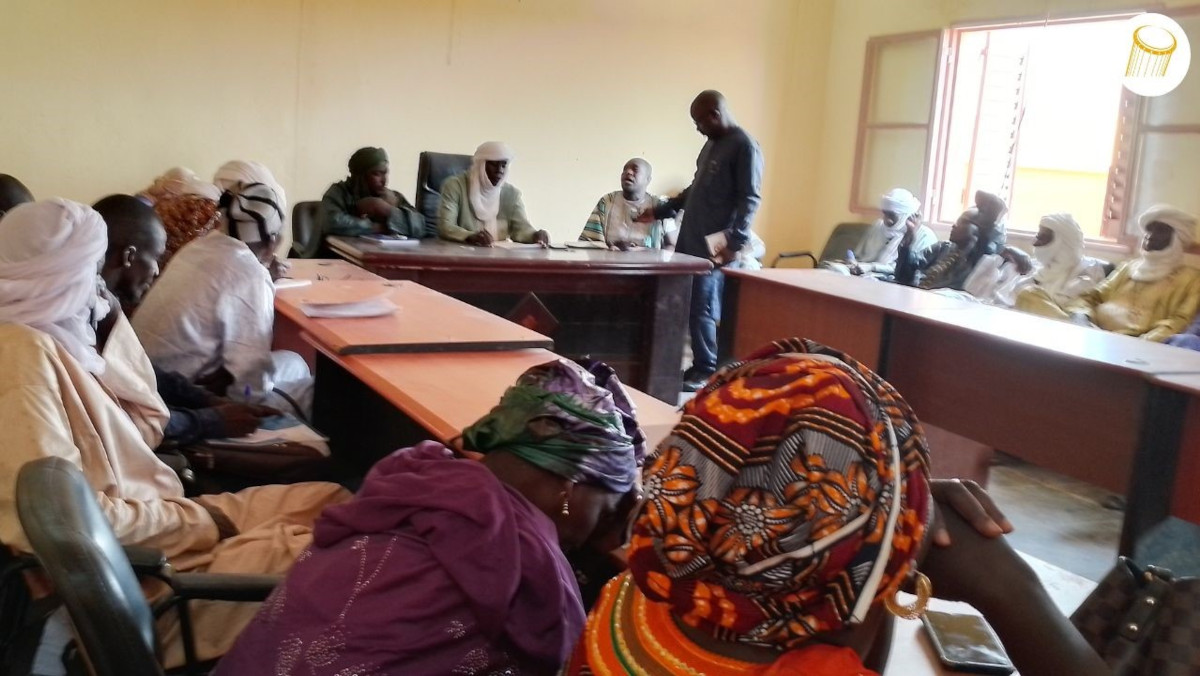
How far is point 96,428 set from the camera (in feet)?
5.62

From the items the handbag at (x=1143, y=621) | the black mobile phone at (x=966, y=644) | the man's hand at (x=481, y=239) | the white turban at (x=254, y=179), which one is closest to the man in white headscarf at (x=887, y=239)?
the man's hand at (x=481, y=239)

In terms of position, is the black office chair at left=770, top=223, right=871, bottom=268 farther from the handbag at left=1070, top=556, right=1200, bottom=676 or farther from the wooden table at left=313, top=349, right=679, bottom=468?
the handbag at left=1070, top=556, right=1200, bottom=676

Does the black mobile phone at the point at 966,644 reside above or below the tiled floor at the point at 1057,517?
above

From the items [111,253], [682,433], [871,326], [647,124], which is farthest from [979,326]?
[647,124]

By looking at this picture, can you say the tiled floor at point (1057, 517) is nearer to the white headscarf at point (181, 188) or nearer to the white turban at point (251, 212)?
the white turban at point (251, 212)

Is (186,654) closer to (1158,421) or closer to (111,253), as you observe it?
(111,253)

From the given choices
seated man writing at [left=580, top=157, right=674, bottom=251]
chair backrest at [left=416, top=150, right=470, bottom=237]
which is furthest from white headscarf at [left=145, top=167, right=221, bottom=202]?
seated man writing at [left=580, top=157, right=674, bottom=251]

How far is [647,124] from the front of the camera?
777 centimetres

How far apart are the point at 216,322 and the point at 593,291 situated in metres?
2.13

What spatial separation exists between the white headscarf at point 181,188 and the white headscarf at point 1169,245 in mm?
4562

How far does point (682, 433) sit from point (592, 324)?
3.65 metres

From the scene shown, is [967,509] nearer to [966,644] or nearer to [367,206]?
[966,644]

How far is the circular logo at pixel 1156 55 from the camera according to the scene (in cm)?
494

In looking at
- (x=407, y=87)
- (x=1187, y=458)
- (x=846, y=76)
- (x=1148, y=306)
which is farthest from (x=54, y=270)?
(x=846, y=76)
